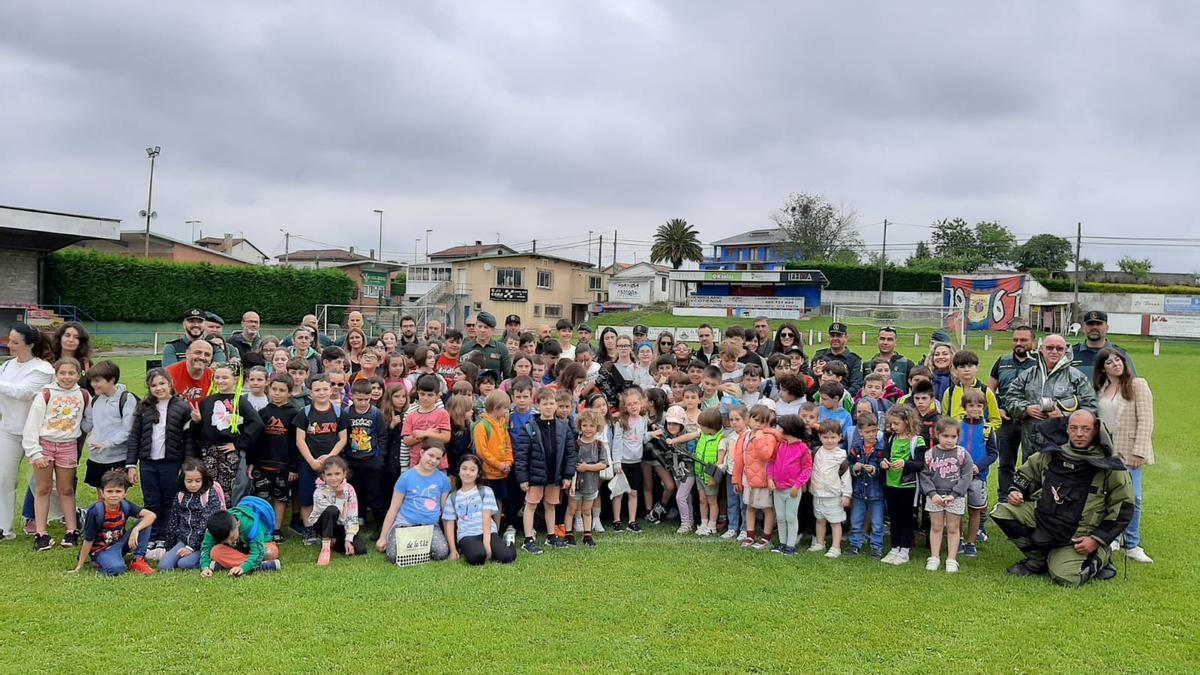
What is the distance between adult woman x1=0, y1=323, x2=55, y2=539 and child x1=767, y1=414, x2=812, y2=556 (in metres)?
6.33

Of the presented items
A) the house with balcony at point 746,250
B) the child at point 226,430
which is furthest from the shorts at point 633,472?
the house with balcony at point 746,250

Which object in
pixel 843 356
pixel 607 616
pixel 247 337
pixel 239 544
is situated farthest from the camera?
pixel 247 337

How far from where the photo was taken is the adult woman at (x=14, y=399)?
20.1 ft

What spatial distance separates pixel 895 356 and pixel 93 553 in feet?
24.9

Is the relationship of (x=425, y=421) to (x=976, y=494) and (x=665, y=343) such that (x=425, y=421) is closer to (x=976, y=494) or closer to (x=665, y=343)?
(x=665, y=343)

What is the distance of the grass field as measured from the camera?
4160mm

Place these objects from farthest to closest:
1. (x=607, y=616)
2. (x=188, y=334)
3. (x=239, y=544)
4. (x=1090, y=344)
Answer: (x=188, y=334)
(x=1090, y=344)
(x=239, y=544)
(x=607, y=616)

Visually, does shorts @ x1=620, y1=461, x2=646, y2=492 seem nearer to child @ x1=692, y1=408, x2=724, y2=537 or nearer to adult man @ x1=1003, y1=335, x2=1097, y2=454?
child @ x1=692, y1=408, x2=724, y2=537

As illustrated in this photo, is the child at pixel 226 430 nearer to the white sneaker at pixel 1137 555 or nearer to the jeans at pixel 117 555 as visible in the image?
the jeans at pixel 117 555

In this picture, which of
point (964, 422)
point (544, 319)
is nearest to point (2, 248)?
point (544, 319)

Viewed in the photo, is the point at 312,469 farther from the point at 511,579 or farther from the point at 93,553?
the point at 511,579

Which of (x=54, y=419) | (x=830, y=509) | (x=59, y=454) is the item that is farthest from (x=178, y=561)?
(x=830, y=509)

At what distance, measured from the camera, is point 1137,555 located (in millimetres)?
6023

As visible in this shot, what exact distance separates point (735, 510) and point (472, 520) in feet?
8.10
